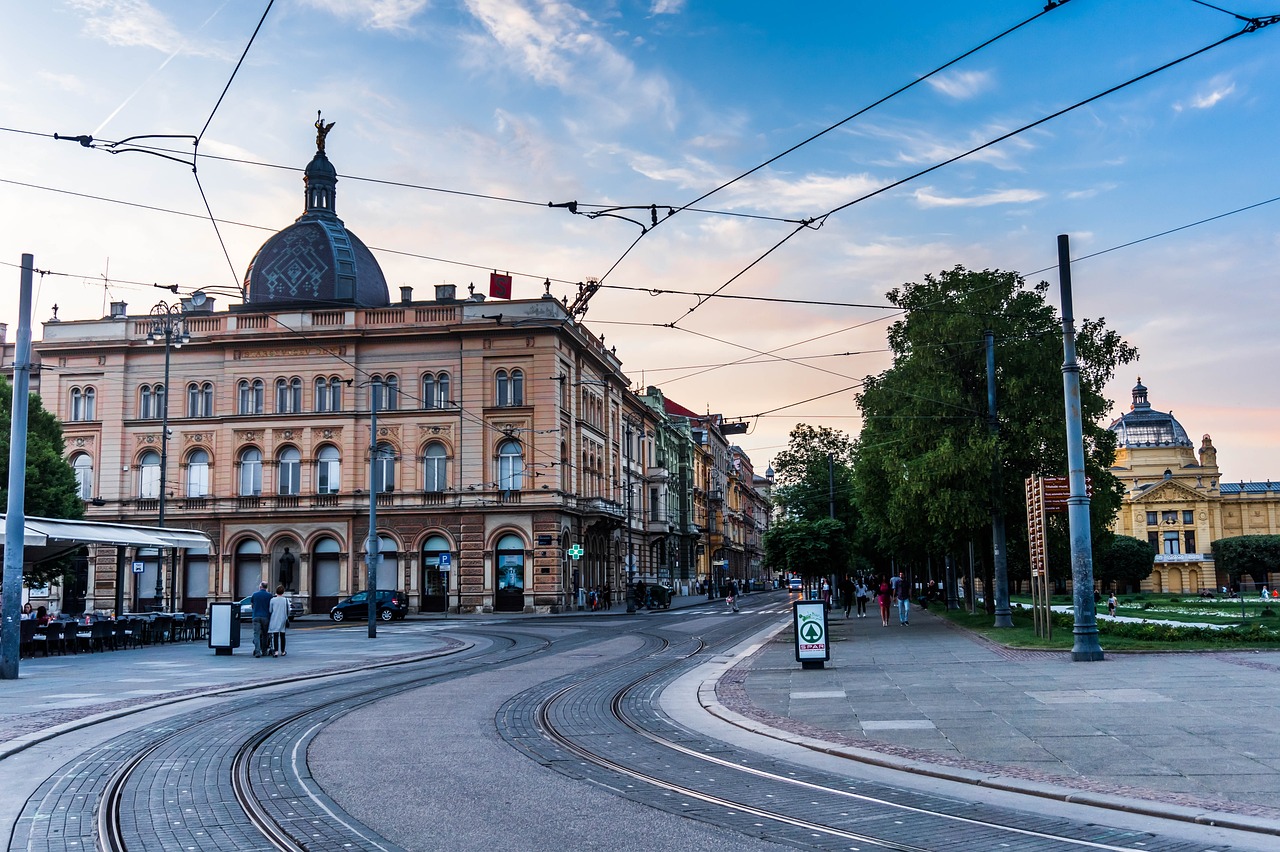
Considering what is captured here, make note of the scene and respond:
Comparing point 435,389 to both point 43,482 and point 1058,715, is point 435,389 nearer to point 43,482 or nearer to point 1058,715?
point 43,482

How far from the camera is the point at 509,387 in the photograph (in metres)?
59.8

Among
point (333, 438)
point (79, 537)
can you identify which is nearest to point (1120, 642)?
point (79, 537)

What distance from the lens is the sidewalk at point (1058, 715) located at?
1013 centimetres

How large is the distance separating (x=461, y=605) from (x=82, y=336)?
26216 mm

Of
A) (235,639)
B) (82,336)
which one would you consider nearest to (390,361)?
(82,336)

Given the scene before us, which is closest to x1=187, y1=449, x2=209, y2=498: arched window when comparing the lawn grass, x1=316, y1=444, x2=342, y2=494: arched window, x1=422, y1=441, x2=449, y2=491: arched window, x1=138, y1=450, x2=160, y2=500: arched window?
x1=138, y1=450, x2=160, y2=500: arched window

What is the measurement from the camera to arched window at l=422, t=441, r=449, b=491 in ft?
197

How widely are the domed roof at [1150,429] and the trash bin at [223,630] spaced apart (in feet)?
440

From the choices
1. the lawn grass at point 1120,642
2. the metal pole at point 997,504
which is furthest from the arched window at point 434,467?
the lawn grass at point 1120,642

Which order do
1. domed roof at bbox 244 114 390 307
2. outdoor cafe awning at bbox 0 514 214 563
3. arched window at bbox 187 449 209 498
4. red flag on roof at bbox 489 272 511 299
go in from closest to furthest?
1. outdoor cafe awning at bbox 0 514 214 563
2. red flag on roof at bbox 489 272 511 299
3. arched window at bbox 187 449 209 498
4. domed roof at bbox 244 114 390 307

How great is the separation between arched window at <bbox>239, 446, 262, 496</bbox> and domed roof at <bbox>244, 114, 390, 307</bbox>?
8.73 metres

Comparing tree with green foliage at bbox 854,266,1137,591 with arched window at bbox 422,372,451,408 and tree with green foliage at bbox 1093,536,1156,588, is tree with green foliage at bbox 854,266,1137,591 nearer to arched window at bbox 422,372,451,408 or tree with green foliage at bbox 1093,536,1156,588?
arched window at bbox 422,372,451,408

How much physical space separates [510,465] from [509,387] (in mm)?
4069

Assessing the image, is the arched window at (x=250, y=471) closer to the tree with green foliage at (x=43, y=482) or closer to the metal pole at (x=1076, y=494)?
the tree with green foliage at (x=43, y=482)
